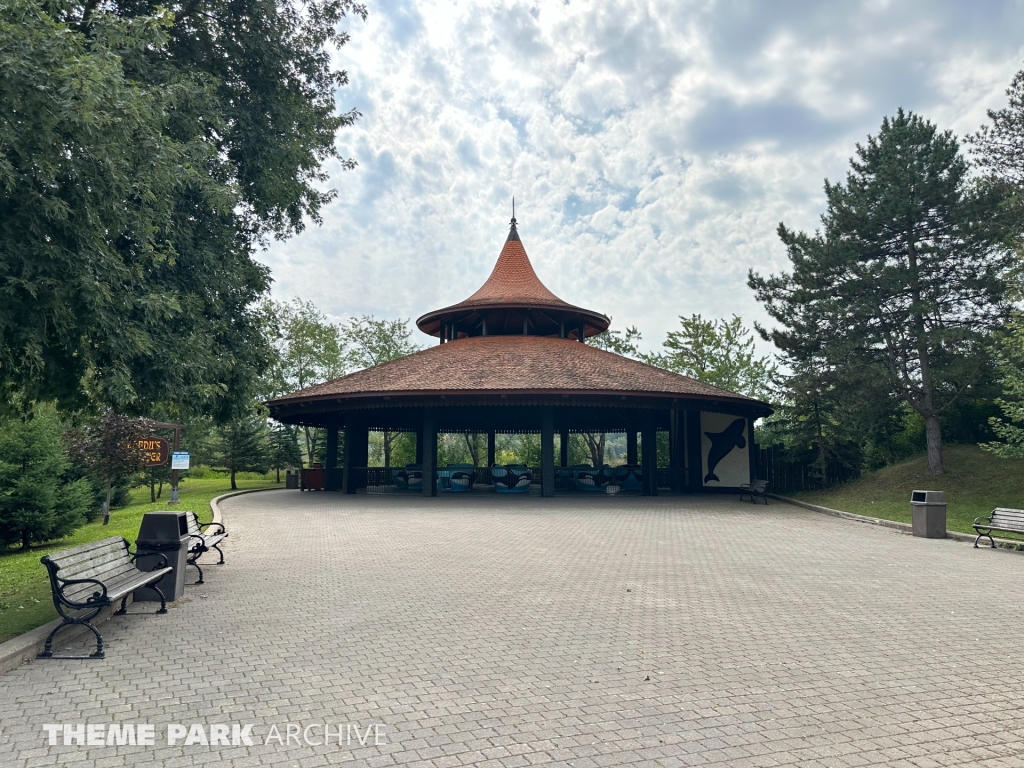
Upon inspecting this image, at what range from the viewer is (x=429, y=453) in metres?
21.8

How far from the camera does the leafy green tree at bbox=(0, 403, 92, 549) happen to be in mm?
12844

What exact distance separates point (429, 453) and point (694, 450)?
10.9 meters

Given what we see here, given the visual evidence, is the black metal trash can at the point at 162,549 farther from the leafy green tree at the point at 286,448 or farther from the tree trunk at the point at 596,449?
the tree trunk at the point at 596,449

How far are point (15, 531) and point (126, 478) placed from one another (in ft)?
22.8

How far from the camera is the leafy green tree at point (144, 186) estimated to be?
5.38 m

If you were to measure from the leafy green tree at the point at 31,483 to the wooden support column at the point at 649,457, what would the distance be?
16.3m

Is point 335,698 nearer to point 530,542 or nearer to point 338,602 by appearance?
point 338,602

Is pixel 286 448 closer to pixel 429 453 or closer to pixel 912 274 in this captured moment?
pixel 429 453

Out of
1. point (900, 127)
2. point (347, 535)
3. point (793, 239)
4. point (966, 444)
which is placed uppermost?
point (900, 127)

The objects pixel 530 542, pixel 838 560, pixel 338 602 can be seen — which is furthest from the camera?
pixel 530 542

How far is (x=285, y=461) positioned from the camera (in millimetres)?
35094

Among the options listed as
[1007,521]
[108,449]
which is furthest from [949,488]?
[108,449]

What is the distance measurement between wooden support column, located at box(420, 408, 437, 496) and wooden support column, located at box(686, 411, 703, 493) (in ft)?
34.0

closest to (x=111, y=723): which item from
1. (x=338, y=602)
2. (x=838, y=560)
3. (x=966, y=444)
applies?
(x=338, y=602)
